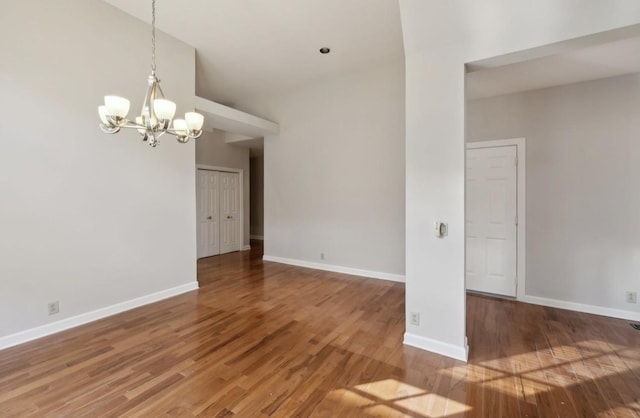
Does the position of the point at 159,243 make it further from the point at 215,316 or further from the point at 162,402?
the point at 162,402

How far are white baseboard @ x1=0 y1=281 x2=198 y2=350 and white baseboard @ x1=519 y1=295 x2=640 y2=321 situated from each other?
16.2 ft

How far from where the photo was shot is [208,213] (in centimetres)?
659

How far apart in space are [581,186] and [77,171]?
606 centimetres

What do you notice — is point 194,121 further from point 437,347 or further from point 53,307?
point 437,347

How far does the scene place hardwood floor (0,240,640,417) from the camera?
1.90 meters

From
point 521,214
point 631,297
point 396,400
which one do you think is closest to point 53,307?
point 396,400

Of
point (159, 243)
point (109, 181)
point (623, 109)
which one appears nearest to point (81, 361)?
point (159, 243)

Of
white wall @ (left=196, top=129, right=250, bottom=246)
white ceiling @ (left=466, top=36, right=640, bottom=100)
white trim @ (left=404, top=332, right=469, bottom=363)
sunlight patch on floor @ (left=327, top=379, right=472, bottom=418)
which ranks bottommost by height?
sunlight patch on floor @ (left=327, top=379, right=472, bottom=418)

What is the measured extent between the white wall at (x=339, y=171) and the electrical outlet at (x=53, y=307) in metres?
3.66

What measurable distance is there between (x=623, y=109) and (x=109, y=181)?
627cm

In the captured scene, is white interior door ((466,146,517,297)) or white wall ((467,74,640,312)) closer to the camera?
white wall ((467,74,640,312))

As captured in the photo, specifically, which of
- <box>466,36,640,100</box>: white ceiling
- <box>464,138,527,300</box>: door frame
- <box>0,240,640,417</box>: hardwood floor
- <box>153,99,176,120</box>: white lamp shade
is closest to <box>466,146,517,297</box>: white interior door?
<box>464,138,527,300</box>: door frame

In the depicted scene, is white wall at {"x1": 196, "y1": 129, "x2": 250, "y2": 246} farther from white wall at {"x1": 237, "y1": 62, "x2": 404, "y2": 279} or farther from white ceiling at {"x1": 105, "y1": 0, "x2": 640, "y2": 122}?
white ceiling at {"x1": 105, "y1": 0, "x2": 640, "y2": 122}

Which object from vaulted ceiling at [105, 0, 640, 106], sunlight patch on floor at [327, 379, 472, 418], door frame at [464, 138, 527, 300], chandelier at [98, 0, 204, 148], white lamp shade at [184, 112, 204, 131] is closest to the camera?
sunlight patch on floor at [327, 379, 472, 418]
